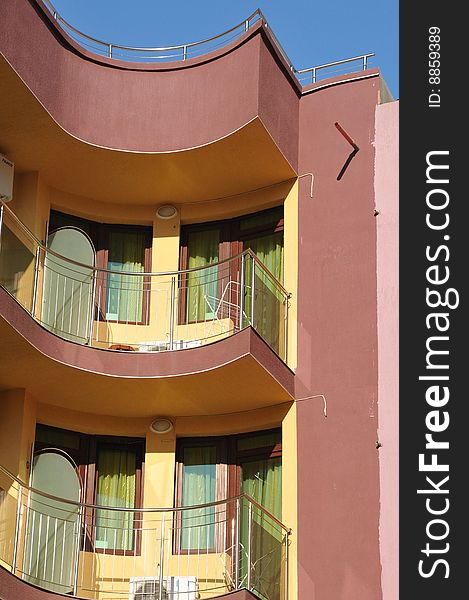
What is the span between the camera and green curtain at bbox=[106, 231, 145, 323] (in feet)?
59.3

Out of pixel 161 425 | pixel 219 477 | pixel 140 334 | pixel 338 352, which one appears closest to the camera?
pixel 338 352

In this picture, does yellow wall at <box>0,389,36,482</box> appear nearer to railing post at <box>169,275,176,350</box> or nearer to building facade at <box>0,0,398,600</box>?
building facade at <box>0,0,398,600</box>

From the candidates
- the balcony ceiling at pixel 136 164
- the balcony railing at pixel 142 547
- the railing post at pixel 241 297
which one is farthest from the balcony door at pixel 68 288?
the balcony railing at pixel 142 547

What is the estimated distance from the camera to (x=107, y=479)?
17312 millimetres

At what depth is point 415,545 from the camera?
1465 cm

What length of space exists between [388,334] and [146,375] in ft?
9.88

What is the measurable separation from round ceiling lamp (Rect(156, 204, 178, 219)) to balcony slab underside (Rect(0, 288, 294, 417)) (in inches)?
105

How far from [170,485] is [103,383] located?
1647 mm

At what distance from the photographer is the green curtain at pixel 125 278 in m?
18.1

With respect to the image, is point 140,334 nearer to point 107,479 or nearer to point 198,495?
point 107,479

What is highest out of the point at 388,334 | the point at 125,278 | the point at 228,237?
the point at 228,237

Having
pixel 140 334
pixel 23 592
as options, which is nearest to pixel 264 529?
pixel 23 592

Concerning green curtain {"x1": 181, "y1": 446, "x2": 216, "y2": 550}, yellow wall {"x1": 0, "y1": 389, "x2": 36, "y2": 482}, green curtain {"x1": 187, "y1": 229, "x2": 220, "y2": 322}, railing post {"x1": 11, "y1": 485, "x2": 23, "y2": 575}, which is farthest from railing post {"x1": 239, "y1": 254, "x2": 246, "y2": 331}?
railing post {"x1": 11, "y1": 485, "x2": 23, "y2": 575}

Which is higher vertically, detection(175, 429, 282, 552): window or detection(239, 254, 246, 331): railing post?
detection(239, 254, 246, 331): railing post
